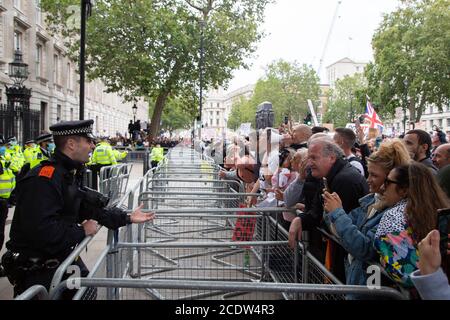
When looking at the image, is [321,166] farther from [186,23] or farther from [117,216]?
[186,23]

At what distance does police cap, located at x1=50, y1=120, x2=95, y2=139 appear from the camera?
3295mm

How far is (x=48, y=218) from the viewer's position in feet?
9.56

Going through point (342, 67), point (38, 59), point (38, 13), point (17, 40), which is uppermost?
point (342, 67)

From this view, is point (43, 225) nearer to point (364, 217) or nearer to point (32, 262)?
point (32, 262)

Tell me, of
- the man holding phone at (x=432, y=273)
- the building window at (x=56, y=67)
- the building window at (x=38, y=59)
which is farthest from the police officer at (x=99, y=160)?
the building window at (x=56, y=67)

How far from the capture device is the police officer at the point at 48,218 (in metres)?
2.93

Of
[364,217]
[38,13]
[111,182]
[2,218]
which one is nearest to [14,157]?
[111,182]

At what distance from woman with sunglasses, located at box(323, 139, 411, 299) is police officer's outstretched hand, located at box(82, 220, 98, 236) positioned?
159cm

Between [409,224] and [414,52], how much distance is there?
4247 cm

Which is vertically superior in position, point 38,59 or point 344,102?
point 344,102

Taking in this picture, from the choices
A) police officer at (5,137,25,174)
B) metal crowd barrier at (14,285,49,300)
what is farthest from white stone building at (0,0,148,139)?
metal crowd barrier at (14,285,49,300)

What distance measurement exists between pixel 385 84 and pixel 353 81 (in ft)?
171

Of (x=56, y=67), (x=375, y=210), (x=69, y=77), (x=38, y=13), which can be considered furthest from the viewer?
(x=69, y=77)
